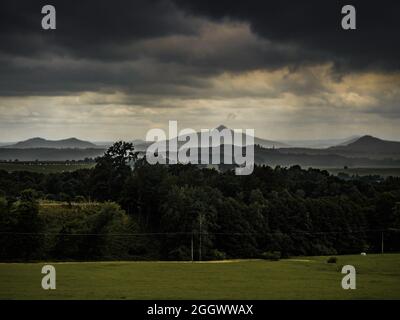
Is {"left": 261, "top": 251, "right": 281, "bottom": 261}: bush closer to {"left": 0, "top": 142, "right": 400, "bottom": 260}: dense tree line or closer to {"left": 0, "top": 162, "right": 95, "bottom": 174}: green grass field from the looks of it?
{"left": 0, "top": 142, "right": 400, "bottom": 260}: dense tree line

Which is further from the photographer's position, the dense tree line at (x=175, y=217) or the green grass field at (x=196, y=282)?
the dense tree line at (x=175, y=217)

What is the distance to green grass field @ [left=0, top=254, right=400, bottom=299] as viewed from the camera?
34531 millimetres

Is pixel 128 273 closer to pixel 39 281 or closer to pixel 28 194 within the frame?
pixel 39 281

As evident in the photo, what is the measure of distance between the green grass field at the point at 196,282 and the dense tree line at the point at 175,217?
740 inches

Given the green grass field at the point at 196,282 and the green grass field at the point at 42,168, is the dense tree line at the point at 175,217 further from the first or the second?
the green grass field at the point at 42,168

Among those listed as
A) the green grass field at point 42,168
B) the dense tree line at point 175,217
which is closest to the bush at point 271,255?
the dense tree line at point 175,217

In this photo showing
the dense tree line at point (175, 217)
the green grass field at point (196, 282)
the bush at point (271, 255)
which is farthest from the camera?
the bush at point (271, 255)

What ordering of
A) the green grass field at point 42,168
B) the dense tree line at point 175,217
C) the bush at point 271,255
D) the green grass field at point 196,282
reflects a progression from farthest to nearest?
the green grass field at point 42,168 → the bush at point 271,255 → the dense tree line at point 175,217 → the green grass field at point 196,282

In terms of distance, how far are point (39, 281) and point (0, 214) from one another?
32.7 m

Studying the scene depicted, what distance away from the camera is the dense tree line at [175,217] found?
6912cm

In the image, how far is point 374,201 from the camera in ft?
301

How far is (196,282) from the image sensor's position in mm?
40906
